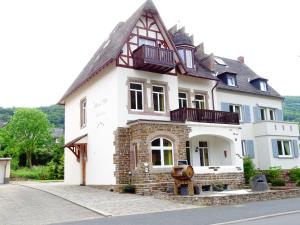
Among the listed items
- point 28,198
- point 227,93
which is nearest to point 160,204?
point 28,198

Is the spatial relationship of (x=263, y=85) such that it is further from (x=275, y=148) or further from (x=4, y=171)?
(x=4, y=171)

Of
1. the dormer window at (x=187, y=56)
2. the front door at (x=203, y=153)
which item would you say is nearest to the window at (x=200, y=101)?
the dormer window at (x=187, y=56)

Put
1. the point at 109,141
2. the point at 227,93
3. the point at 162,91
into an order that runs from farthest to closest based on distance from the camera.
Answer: the point at 227,93
the point at 162,91
the point at 109,141

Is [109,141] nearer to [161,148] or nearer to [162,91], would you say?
[161,148]

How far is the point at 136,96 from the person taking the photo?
70.5 ft

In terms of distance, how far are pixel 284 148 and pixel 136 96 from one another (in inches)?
591

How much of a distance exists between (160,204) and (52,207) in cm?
449

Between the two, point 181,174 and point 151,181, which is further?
point 151,181

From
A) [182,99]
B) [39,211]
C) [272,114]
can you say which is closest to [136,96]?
[182,99]

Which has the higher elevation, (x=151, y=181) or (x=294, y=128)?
(x=294, y=128)

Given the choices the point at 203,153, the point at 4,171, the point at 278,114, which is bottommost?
the point at 4,171

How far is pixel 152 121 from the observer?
1947 cm

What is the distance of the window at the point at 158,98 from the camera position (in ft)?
72.7

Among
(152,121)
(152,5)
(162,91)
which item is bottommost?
(152,121)
